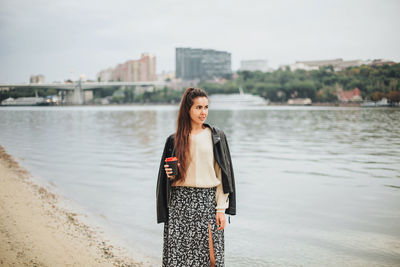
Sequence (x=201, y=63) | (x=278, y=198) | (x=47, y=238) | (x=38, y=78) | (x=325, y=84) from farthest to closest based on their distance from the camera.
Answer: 1. (x=201, y=63)
2. (x=325, y=84)
3. (x=38, y=78)
4. (x=278, y=198)
5. (x=47, y=238)

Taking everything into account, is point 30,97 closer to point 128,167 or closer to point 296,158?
point 128,167

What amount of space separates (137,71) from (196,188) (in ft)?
445

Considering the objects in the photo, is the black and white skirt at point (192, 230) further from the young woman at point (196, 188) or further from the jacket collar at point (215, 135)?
the jacket collar at point (215, 135)

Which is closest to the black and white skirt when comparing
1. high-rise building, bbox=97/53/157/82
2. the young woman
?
the young woman

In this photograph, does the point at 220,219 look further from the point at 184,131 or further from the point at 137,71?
the point at 137,71

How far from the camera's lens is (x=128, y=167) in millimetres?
9539

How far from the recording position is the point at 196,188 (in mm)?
2139

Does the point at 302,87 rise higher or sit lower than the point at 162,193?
higher

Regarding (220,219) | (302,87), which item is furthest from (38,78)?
(302,87)

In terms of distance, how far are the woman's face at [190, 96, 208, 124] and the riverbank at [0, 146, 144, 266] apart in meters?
1.95

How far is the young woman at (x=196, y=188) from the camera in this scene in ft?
6.93

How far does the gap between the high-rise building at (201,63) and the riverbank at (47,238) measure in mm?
116184

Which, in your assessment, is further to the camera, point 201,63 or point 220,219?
point 201,63

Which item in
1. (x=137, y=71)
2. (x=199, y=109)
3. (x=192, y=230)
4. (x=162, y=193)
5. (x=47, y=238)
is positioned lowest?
(x=47, y=238)
